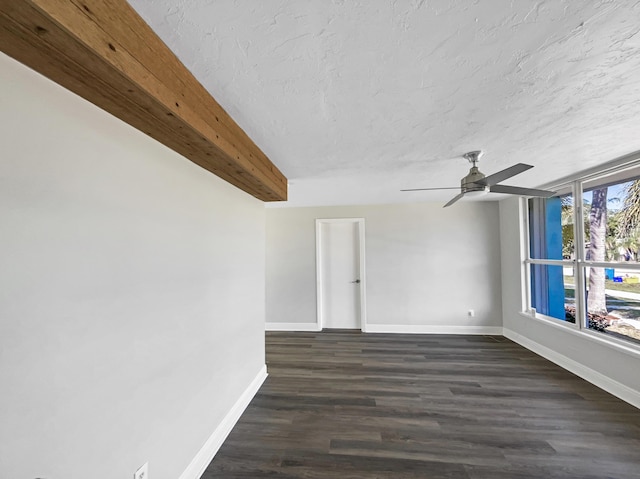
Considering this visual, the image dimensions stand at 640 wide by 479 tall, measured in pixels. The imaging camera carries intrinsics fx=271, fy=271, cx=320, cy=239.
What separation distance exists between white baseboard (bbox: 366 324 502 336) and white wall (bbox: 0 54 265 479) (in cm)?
343

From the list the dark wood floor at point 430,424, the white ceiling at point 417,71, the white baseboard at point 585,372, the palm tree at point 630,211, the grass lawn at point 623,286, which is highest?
the white ceiling at point 417,71

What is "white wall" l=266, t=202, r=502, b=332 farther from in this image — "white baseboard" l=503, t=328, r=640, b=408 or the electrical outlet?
the electrical outlet

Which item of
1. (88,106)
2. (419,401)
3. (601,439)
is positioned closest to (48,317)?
(88,106)

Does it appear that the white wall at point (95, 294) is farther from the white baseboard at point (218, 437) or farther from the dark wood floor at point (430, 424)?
the dark wood floor at point (430, 424)

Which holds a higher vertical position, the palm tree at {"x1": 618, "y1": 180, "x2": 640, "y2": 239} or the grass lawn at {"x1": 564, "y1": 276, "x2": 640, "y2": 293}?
the palm tree at {"x1": 618, "y1": 180, "x2": 640, "y2": 239}

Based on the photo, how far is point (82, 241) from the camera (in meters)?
1.04

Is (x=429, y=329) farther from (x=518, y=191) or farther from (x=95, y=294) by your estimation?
(x=95, y=294)

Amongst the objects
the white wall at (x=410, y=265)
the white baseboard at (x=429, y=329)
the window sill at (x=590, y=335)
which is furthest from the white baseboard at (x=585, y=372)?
the white wall at (x=410, y=265)

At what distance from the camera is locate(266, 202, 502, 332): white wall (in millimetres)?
4633

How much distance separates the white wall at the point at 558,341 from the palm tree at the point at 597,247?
346 mm

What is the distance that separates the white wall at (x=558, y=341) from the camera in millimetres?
2545

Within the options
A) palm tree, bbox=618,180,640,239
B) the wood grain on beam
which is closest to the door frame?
palm tree, bbox=618,180,640,239

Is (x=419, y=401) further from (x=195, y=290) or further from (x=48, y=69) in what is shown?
(x=48, y=69)

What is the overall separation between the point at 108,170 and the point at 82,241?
1.07 feet
